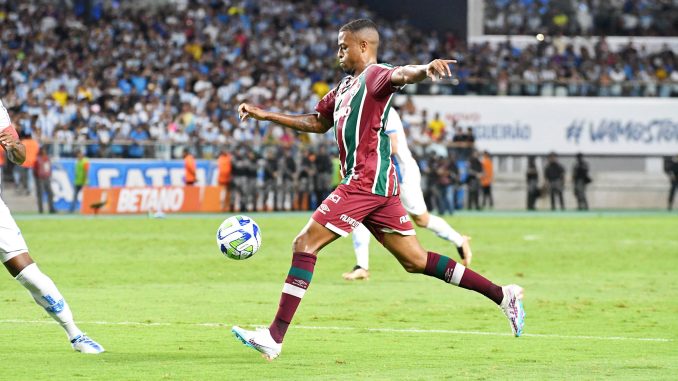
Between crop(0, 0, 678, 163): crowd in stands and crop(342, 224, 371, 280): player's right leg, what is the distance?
19.1 meters

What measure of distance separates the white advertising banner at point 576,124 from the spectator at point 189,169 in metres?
12.2

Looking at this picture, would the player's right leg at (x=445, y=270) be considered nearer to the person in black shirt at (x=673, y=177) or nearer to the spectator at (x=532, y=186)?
the spectator at (x=532, y=186)

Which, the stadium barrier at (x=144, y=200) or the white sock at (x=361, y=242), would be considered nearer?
the white sock at (x=361, y=242)

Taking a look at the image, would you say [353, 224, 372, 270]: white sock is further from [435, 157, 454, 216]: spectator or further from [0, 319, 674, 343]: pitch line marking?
[435, 157, 454, 216]: spectator

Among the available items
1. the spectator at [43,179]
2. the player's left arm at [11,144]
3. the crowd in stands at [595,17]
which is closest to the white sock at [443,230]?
the player's left arm at [11,144]

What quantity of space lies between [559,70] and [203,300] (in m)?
34.1

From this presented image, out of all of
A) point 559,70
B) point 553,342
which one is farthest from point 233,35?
point 553,342

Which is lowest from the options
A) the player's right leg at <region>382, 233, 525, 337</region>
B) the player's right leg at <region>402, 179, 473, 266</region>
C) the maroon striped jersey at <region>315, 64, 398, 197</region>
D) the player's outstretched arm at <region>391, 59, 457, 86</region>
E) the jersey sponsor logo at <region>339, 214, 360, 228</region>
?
the player's right leg at <region>402, 179, 473, 266</region>

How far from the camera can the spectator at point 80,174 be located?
109 ft

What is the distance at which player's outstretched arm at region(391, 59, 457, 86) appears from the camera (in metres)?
7.85

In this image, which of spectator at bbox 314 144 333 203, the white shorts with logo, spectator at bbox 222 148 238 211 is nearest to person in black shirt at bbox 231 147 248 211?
spectator at bbox 222 148 238 211

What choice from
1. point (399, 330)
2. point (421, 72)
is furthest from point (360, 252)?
point (421, 72)

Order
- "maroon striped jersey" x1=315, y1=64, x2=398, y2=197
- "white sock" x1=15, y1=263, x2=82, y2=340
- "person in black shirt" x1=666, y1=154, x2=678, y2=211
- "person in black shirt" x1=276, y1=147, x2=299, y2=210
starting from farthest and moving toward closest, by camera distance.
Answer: "person in black shirt" x1=666, y1=154, x2=678, y2=211 → "person in black shirt" x1=276, y1=147, x2=299, y2=210 → "maroon striped jersey" x1=315, y1=64, x2=398, y2=197 → "white sock" x1=15, y1=263, x2=82, y2=340

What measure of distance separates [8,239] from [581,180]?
34.2 meters
